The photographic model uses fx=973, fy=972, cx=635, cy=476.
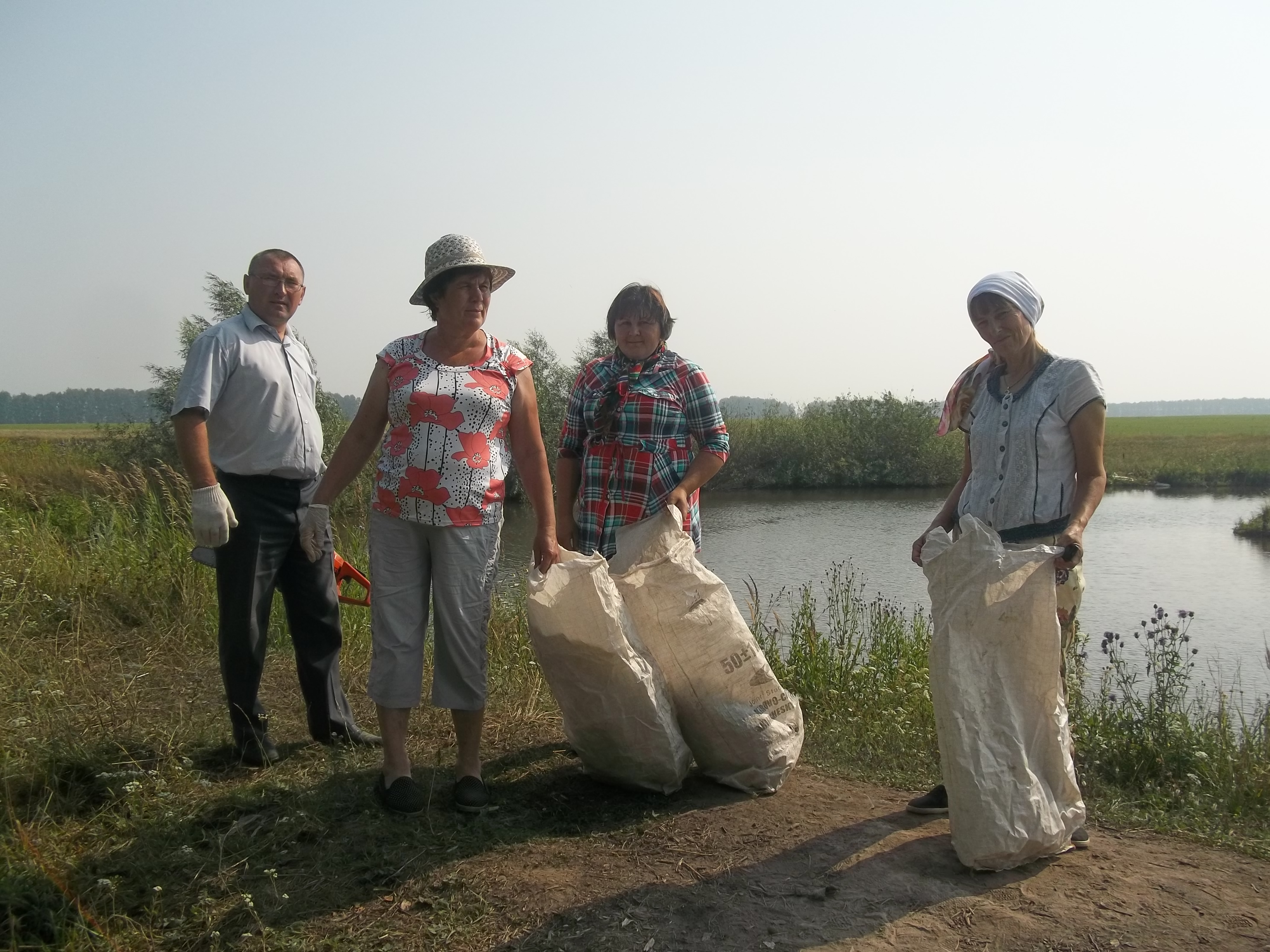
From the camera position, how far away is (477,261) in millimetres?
2801

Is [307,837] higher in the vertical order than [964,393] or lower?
lower

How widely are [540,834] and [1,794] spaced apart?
63.5 inches

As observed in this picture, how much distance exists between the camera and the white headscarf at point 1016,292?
105 inches

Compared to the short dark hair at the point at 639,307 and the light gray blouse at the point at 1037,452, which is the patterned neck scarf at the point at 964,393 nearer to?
the light gray blouse at the point at 1037,452

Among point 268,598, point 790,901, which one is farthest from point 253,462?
point 790,901

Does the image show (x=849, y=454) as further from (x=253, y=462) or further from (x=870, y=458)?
(x=253, y=462)

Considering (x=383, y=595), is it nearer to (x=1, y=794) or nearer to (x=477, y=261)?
(x=477, y=261)

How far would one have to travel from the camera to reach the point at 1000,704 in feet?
8.13

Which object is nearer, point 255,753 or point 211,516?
point 211,516

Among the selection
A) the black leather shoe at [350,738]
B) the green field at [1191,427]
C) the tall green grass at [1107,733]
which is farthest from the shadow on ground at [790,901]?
the green field at [1191,427]

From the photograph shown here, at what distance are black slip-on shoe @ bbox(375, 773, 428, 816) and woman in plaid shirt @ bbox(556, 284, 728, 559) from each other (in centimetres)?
91

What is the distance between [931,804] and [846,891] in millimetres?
625

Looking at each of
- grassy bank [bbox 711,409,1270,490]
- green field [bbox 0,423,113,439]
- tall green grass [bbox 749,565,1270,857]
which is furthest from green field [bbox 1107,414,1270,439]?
tall green grass [bbox 749,565,1270,857]

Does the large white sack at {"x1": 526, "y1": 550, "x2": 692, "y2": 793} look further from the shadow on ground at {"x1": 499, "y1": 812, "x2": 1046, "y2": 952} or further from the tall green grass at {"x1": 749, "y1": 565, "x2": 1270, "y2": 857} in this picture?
the tall green grass at {"x1": 749, "y1": 565, "x2": 1270, "y2": 857}
